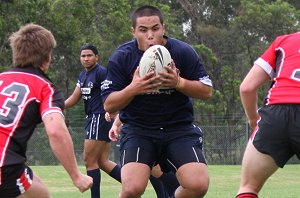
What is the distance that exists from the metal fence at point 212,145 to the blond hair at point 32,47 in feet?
87.9

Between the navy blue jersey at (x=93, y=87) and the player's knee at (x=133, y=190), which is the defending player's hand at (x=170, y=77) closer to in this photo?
the player's knee at (x=133, y=190)

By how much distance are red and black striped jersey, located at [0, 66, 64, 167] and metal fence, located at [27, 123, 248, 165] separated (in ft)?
88.4

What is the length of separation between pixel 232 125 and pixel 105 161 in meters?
23.8

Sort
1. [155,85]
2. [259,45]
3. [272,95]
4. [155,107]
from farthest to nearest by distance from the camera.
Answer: [259,45]
[155,107]
[155,85]
[272,95]

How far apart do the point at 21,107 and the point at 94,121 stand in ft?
19.9

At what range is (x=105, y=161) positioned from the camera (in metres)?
11.6

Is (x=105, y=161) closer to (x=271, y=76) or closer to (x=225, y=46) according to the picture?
(x=271, y=76)

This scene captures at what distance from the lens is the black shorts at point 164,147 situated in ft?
24.2

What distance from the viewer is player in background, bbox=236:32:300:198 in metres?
5.91

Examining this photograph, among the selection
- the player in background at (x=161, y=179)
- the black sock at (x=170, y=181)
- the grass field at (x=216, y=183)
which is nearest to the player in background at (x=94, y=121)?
the player in background at (x=161, y=179)

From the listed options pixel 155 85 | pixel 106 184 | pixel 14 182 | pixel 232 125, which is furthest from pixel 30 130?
pixel 232 125

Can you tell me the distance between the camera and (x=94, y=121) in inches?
463

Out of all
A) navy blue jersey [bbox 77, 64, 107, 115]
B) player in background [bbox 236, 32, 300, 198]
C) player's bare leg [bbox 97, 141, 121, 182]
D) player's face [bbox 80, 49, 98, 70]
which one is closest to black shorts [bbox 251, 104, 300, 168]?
player in background [bbox 236, 32, 300, 198]

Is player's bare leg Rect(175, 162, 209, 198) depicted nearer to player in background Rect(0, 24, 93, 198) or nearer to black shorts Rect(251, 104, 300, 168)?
black shorts Rect(251, 104, 300, 168)
